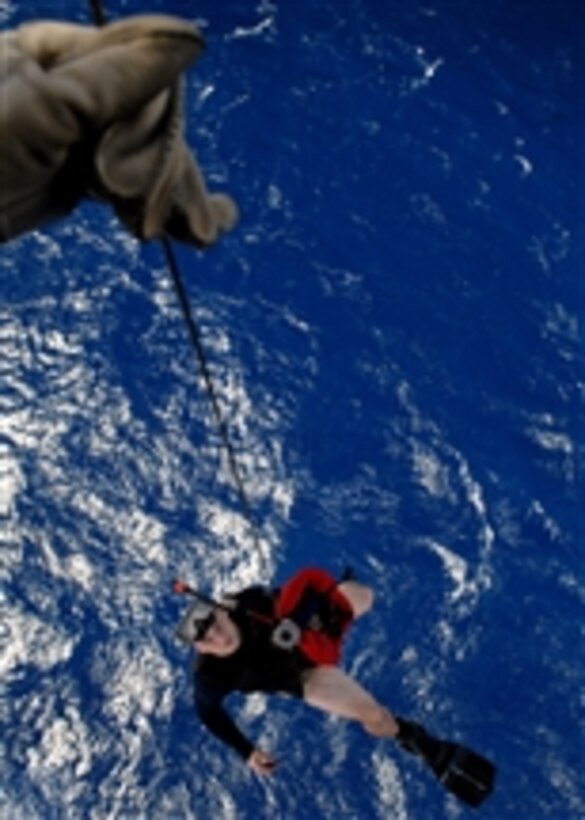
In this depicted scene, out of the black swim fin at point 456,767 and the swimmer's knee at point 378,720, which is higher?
the swimmer's knee at point 378,720

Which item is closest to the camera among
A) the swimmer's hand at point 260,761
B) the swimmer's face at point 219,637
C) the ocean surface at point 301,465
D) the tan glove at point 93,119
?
the tan glove at point 93,119

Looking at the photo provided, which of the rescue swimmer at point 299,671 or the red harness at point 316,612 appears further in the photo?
the red harness at point 316,612

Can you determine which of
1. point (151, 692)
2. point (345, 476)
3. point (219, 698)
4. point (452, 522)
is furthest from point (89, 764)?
point (452, 522)

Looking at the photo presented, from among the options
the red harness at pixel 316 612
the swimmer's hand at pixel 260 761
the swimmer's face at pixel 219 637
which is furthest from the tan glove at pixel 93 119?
the swimmer's hand at pixel 260 761

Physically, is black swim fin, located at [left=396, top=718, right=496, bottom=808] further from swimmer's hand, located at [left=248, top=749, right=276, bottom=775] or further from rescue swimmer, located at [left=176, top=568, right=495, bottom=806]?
swimmer's hand, located at [left=248, top=749, right=276, bottom=775]

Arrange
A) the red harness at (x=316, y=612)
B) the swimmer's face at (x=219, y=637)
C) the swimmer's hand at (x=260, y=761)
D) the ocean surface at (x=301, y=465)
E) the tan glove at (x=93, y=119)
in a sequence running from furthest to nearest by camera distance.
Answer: the ocean surface at (x=301, y=465) < the red harness at (x=316, y=612) < the swimmer's hand at (x=260, y=761) < the swimmer's face at (x=219, y=637) < the tan glove at (x=93, y=119)

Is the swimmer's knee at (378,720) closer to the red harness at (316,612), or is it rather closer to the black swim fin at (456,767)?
the black swim fin at (456,767)

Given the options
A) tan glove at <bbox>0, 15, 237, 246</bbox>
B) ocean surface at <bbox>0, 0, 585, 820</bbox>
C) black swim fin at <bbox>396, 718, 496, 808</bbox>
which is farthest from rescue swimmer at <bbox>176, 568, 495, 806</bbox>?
tan glove at <bbox>0, 15, 237, 246</bbox>

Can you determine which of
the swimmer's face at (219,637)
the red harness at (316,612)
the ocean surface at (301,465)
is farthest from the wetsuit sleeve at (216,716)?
the ocean surface at (301,465)

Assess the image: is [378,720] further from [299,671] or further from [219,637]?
[219,637]
